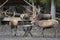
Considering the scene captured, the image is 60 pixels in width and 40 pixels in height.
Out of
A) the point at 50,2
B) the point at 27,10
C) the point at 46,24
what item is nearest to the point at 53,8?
the point at 50,2

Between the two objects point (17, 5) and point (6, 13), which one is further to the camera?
point (17, 5)

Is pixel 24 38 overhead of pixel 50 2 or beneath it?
beneath

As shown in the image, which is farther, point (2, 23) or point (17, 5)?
point (17, 5)

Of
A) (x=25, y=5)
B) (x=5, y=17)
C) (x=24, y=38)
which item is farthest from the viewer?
(x=25, y=5)

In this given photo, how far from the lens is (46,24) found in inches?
506

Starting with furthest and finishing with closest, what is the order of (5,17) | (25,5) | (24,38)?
1. (25,5)
2. (5,17)
3. (24,38)

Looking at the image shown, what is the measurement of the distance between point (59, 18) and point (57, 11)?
721mm

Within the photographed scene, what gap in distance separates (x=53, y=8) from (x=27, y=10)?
1859mm

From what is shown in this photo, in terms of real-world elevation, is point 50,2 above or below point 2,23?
above

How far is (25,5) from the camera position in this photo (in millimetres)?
19781

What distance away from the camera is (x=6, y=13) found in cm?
1842

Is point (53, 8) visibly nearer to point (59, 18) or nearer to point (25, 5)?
point (59, 18)

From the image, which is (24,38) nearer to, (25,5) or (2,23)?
(2,23)

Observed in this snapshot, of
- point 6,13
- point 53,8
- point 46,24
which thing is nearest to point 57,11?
point 53,8
